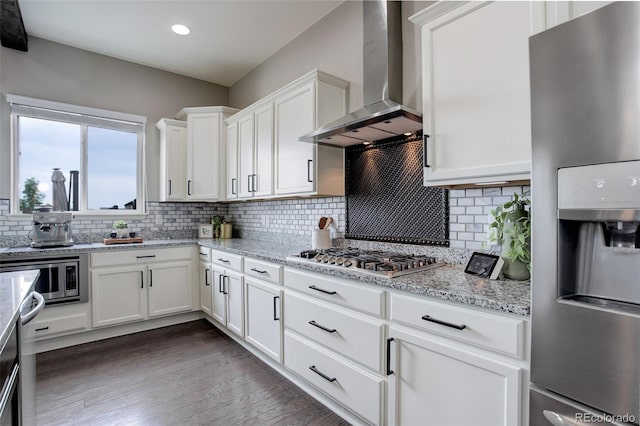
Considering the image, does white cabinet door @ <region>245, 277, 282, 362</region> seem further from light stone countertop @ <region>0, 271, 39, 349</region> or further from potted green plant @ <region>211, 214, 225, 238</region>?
potted green plant @ <region>211, 214, 225, 238</region>

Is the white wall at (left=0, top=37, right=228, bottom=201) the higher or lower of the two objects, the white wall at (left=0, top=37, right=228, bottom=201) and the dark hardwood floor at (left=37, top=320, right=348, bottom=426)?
the higher

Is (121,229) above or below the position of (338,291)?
above

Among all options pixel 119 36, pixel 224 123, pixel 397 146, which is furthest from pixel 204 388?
pixel 119 36

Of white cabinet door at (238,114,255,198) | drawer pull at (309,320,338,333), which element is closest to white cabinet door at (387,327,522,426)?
drawer pull at (309,320,338,333)

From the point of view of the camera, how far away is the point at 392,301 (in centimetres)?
158

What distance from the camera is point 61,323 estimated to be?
9.71 ft

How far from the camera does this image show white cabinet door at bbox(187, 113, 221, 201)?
12.6 ft

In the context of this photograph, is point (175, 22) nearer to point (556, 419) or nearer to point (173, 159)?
point (173, 159)

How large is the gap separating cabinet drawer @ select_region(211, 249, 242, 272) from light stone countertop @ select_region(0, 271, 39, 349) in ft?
4.64

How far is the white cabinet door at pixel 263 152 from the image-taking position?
10.0 feet

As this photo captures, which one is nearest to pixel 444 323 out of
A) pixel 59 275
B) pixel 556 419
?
pixel 556 419

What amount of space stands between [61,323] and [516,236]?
3.67 metres

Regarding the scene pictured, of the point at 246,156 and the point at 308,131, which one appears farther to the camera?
the point at 246,156

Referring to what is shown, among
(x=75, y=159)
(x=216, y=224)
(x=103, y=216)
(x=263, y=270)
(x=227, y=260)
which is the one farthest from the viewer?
(x=216, y=224)
